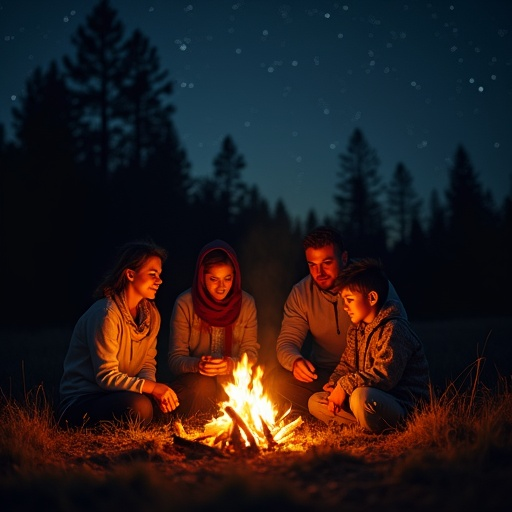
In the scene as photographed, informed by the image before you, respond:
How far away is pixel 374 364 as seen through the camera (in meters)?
5.03

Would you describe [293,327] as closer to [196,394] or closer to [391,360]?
[196,394]

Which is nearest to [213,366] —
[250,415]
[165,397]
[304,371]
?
[165,397]

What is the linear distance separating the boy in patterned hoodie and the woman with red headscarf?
3.85ft

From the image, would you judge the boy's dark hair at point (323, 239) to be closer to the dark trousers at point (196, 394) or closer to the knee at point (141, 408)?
the dark trousers at point (196, 394)

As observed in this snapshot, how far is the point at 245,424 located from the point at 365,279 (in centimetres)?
179

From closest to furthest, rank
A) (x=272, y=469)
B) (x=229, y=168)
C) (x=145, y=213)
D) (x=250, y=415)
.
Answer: (x=272, y=469) → (x=250, y=415) → (x=145, y=213) → (x=229, y=168)

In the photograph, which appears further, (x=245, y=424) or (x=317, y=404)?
(x=317, y=404)

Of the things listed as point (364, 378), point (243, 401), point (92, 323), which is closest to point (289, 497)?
point (243, 401)

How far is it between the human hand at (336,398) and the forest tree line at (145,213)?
9.43 m

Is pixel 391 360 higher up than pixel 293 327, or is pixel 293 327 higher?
pixel 293 327

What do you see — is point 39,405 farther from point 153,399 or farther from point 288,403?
point 288,403

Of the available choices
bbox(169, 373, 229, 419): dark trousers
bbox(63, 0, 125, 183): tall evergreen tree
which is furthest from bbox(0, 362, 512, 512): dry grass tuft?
bbox(63, 0, 125, 183): tall evergreen tree

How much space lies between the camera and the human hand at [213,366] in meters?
5.65

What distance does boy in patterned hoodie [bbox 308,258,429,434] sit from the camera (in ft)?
16.0
